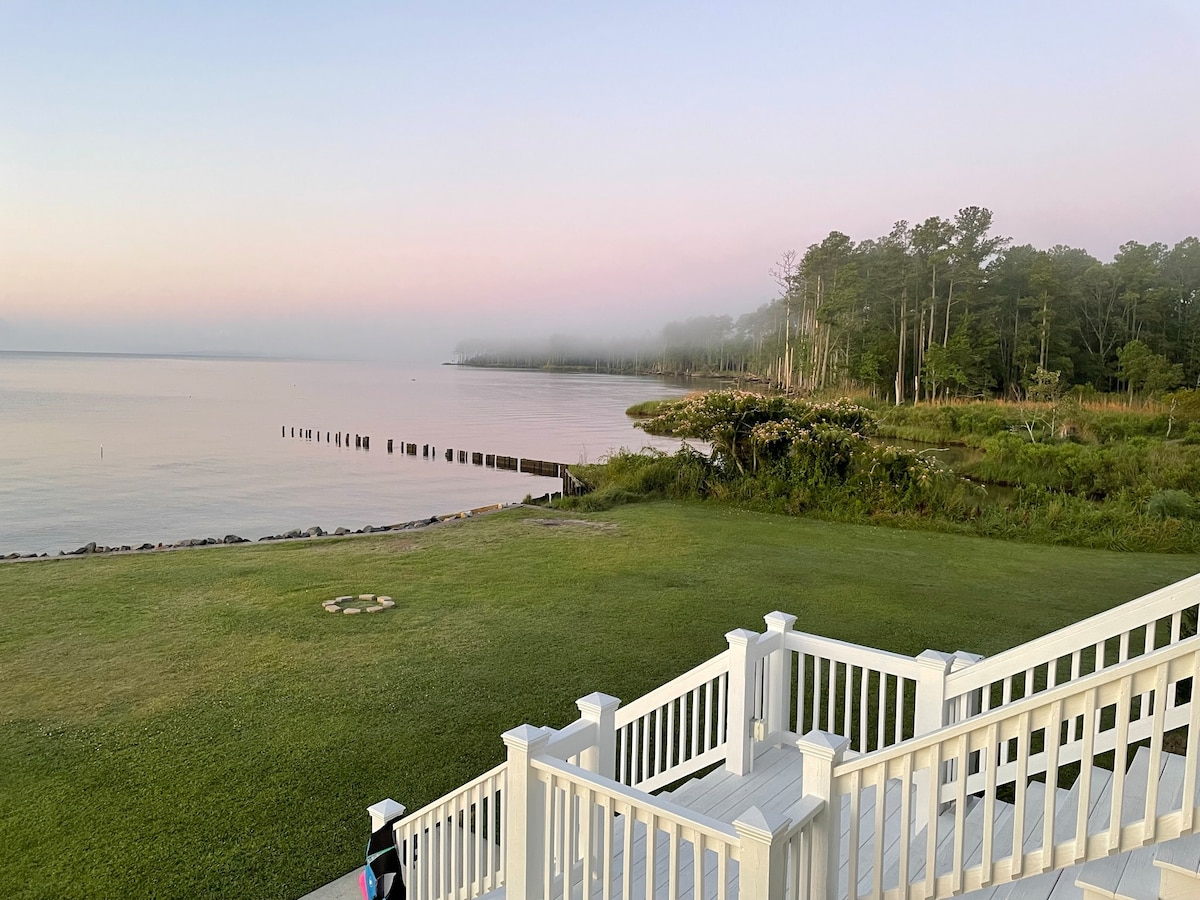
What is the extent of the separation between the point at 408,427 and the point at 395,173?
2313 cm

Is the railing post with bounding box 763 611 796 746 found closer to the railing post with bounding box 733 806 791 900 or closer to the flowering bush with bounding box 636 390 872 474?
the railing post with bounding box 733 806 791 900

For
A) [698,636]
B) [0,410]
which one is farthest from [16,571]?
[0,410]

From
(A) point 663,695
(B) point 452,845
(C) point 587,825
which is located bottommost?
(B) point 452,845

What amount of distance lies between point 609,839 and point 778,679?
243 cm

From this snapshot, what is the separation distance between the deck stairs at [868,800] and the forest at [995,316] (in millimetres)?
39289

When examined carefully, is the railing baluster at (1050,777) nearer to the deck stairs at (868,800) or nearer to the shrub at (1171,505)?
the deck stairs at (868,800)

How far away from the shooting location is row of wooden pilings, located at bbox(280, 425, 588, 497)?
23.7 meters

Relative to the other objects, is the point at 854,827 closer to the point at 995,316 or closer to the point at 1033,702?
the point at 1033,702

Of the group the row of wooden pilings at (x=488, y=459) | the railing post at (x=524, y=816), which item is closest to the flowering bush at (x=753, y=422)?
the row of wooden pilings at (x=488, y=459)

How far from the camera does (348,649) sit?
8.50m

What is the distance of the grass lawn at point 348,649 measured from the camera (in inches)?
198

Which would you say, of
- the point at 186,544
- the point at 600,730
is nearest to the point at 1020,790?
the point at 600,730

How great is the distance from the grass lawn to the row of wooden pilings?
7.93m

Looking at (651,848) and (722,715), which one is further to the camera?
(722,715)
